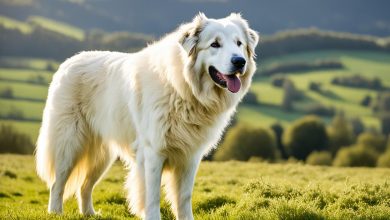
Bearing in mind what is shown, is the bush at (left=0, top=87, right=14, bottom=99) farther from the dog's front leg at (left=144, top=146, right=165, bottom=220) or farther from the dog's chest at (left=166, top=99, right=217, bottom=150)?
the dog's chest at (left=166, top=99, right=217, bottom=150)

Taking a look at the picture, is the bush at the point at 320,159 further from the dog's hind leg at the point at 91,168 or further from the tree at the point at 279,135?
the dog's hind leg at the point at 91,168

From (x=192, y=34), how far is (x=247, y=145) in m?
43.9

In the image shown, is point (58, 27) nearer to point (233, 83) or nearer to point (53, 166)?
point (53, 166)

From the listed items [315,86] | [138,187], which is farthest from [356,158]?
[138,187]

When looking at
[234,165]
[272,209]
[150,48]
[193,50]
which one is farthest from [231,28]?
[234,165]

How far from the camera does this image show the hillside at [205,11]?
11494cm

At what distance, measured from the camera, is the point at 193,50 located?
23.4ft

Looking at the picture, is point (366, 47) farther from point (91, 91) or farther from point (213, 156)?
point (91, 91)

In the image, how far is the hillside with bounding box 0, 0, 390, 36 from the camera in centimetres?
11494

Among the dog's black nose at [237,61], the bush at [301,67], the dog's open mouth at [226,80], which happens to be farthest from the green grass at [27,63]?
the dog's black nose at [237,61]

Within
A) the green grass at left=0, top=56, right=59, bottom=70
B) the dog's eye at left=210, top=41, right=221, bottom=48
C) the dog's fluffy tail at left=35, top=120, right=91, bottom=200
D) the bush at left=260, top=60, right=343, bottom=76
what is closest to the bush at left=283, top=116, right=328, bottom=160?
the bush at left=260, top=60, right=343, bottom=76

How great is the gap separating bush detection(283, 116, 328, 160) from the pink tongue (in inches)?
2025

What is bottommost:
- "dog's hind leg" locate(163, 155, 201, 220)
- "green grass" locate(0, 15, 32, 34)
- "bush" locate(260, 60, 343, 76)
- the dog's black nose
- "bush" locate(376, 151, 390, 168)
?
"bush" locate(260, 60, 343, 76)

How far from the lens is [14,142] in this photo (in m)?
45.4
